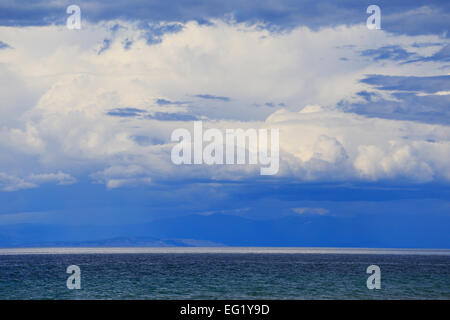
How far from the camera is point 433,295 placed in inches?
2655

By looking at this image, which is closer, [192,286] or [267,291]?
[267,291]

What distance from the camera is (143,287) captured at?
→ 75.1 meters
